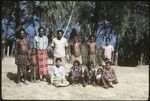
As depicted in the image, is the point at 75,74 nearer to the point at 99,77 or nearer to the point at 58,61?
the point at 58,61

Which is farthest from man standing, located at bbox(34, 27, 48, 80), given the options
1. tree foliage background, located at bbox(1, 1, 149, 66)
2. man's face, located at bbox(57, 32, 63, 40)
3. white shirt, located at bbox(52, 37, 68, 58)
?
tree foliage background, located at bbox(1, 1, 149, 66)

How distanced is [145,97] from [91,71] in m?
1.99

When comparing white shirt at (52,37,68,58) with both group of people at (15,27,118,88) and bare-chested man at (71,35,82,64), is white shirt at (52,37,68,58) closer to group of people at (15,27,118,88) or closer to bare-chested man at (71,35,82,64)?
group of people at (15,27,118,88)

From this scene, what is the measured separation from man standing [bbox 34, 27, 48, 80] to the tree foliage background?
7.26m

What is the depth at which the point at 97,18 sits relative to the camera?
23891 millimetres

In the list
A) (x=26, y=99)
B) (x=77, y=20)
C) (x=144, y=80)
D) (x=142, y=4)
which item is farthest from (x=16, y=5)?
(x=26, y=99)

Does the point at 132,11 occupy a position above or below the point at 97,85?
above

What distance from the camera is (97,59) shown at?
20.0 m

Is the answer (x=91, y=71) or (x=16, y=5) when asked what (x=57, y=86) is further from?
(x=16, y=5)

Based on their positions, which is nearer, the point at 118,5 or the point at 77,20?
the point at 118,5

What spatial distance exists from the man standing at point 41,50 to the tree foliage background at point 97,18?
726 centimetres

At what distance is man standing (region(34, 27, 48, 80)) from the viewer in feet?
42.1

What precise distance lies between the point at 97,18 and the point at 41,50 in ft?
37.1

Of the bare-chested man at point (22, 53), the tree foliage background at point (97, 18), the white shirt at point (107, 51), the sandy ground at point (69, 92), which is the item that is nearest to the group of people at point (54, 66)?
the bare-chested man at point (22, 53)
